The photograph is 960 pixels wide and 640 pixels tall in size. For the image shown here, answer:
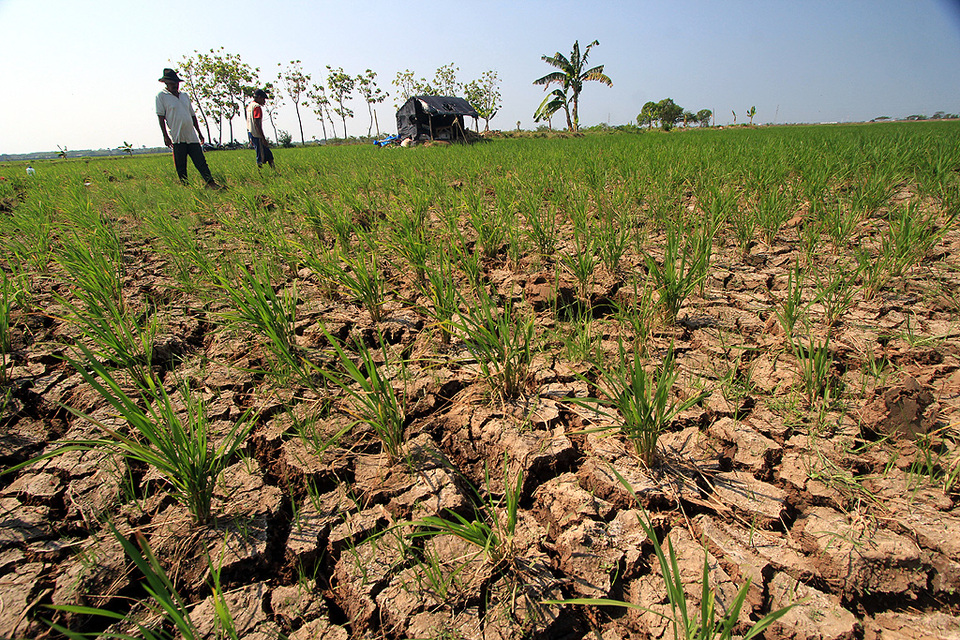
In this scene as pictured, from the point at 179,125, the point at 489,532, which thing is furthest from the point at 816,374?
the point at 179,125

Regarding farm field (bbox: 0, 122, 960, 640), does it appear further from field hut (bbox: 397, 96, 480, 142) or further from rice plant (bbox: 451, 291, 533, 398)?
field hut (bbox: 397, 96, 480, 142)

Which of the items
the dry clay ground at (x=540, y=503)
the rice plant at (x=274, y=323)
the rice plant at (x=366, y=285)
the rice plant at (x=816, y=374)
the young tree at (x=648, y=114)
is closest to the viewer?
the dry clay ground at (x=540, y=503)

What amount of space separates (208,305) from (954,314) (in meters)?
3.21

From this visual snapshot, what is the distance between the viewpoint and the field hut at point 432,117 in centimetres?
1702

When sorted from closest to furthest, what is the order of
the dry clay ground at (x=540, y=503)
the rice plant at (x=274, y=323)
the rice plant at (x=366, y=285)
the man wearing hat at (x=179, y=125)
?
the dry clay ground at (x=540, y=503) < the rice plant at (x=274, y=323) < the rice plant at (x=366, y=285) < the man wearing hat at (x=179, y=125)

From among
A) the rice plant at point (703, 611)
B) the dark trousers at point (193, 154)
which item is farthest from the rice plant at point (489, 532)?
the dark trousers at point (193, 154)

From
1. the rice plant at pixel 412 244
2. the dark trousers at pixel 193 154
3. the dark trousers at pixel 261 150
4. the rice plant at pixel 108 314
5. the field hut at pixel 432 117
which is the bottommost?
the rice plant at pixel 108 314

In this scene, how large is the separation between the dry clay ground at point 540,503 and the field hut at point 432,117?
55.3ft

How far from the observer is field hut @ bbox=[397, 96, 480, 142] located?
1702 cm

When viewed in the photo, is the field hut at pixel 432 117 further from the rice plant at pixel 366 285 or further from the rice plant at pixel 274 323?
the rice plant at pixel 274 323

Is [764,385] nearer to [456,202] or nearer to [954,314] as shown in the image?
[954,314]

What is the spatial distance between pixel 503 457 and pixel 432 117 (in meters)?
18.4

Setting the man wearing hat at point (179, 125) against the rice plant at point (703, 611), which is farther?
the man wearing hat at point (179, 125)

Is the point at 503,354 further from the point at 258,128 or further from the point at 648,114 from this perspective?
the point at 648,114
